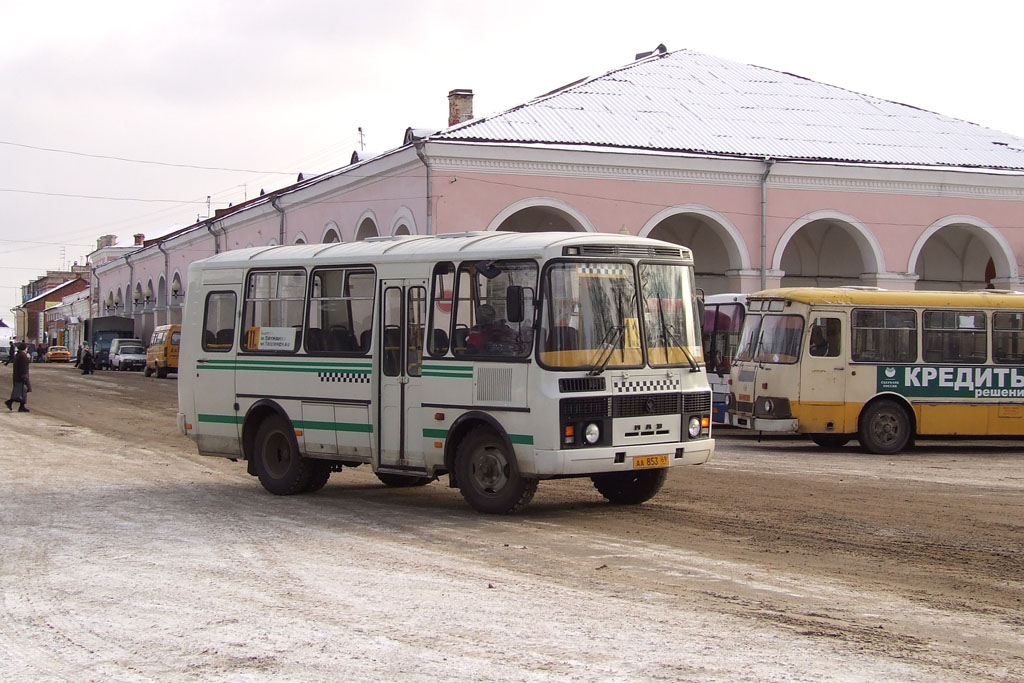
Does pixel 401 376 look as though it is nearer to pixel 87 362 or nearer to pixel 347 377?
pixel 347 377

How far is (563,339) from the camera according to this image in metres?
11.0

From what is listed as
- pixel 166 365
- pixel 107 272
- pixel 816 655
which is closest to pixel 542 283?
pixel 816 655

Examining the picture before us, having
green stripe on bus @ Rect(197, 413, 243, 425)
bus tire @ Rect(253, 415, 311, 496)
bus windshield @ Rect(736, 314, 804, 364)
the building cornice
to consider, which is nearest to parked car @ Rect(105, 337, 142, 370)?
the building cornice

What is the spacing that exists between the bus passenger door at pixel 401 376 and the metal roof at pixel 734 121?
18.0 metres

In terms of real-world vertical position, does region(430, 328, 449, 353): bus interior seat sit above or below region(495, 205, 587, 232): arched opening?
below

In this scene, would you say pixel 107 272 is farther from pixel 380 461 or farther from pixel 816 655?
pixel 816 655

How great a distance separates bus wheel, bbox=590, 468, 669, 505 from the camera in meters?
12.3

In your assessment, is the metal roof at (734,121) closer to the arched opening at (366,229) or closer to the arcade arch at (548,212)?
the arcade arch at (548,212)

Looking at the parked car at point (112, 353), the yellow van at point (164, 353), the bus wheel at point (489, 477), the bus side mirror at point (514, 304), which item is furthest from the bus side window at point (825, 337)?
the parked car at point (112, 353)

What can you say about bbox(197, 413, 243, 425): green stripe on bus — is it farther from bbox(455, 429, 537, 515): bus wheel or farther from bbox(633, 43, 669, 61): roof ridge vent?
bbox(633, 43, 669, 61): roof ridge vent

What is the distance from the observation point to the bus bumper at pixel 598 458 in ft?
35.6

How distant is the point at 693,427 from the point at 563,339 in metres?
1.67

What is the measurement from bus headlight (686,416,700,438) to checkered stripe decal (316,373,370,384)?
3.25 m

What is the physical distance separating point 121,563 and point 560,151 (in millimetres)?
22328
